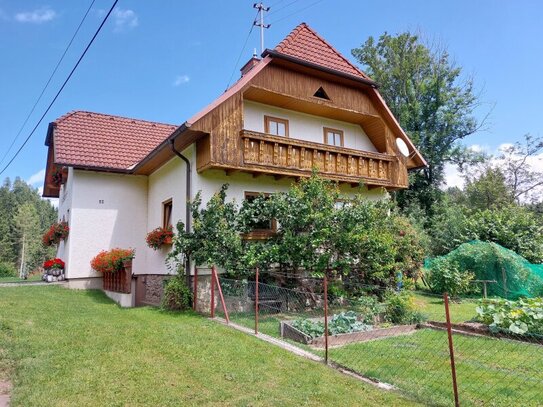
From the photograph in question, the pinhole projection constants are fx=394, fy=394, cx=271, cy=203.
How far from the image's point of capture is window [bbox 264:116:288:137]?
40.9 ft

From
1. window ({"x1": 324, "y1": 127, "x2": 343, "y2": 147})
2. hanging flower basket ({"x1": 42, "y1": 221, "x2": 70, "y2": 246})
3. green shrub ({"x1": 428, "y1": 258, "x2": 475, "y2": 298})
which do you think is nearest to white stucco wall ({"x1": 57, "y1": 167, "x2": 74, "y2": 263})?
hanging flower basket ({"x1": 42, "y1": 221, "x2": 70, "y2": 246})

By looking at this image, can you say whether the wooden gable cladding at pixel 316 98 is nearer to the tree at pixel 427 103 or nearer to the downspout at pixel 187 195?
the downspout at pixel 187 195

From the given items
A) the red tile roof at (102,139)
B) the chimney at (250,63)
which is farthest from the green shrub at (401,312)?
the red tile roof at (102,139)

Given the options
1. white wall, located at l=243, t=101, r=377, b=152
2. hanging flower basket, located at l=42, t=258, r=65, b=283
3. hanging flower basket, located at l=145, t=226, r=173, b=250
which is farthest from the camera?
hanging flower basket, located at l=42, t=258, r=65, b=283

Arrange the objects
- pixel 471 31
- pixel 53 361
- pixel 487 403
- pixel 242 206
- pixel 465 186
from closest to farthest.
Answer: pixel 487 403
pixel 53 361
pixel 242 206
pixel 471 31
pixel 465 186

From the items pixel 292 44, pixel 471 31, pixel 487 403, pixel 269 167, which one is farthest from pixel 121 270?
pixel 471 31

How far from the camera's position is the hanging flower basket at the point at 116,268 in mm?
11352

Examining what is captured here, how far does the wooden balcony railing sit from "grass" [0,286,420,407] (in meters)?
4.83

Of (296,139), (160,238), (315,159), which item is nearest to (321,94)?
(296,139)

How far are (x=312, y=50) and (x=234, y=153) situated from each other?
16.7 feet

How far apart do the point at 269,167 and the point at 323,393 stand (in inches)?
285

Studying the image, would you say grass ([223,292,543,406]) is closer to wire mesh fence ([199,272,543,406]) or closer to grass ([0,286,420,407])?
wire mesh fence ([199,272,543,406])

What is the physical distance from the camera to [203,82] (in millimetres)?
12398

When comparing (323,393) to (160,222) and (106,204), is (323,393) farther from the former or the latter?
(106,204)
